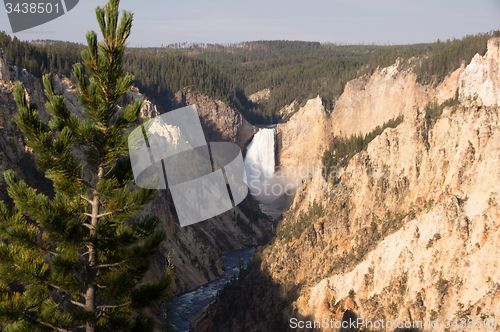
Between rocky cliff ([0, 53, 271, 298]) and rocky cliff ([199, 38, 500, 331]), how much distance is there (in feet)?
45.8

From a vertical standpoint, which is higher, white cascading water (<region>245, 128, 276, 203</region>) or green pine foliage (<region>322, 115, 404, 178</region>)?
green pine foliage (<region>322, 115, 404, 178</region>)

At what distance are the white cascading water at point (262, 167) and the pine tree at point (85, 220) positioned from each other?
3910 inches

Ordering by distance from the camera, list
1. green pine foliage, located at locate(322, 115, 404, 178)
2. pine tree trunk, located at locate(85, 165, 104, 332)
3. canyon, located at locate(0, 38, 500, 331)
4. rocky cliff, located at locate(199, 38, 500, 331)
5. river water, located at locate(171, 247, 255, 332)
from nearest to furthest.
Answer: pine tree trunk, located at locate(85, 165, 104, 332)
rocky cliff, located at locate(199, 38, 500, 331)
canyon, located at locate(0, 38, 500, 331)
river water, located at locate(171, 247, 255, 332)
green pine foliage, located at locate(322, 115, 404, 178)

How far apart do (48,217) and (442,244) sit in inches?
1243

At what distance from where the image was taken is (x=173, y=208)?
7838 cm

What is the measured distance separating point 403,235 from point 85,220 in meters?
32.1

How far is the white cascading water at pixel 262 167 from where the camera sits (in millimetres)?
114312

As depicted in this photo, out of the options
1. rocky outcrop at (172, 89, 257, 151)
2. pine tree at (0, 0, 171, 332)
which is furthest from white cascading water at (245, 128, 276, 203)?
pine tree at (0, 0, 171, 332)

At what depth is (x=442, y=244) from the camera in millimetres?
36312

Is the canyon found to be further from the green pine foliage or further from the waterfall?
the waterfall

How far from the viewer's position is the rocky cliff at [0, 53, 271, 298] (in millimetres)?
51281

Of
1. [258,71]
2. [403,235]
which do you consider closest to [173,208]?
[403,235]

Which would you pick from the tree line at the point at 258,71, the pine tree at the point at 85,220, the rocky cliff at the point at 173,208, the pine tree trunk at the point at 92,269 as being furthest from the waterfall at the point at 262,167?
the pine tree trunk at the point at 92,269

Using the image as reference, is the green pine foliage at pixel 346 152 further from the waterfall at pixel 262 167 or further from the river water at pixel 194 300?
the waterfall at pixel 262 167
